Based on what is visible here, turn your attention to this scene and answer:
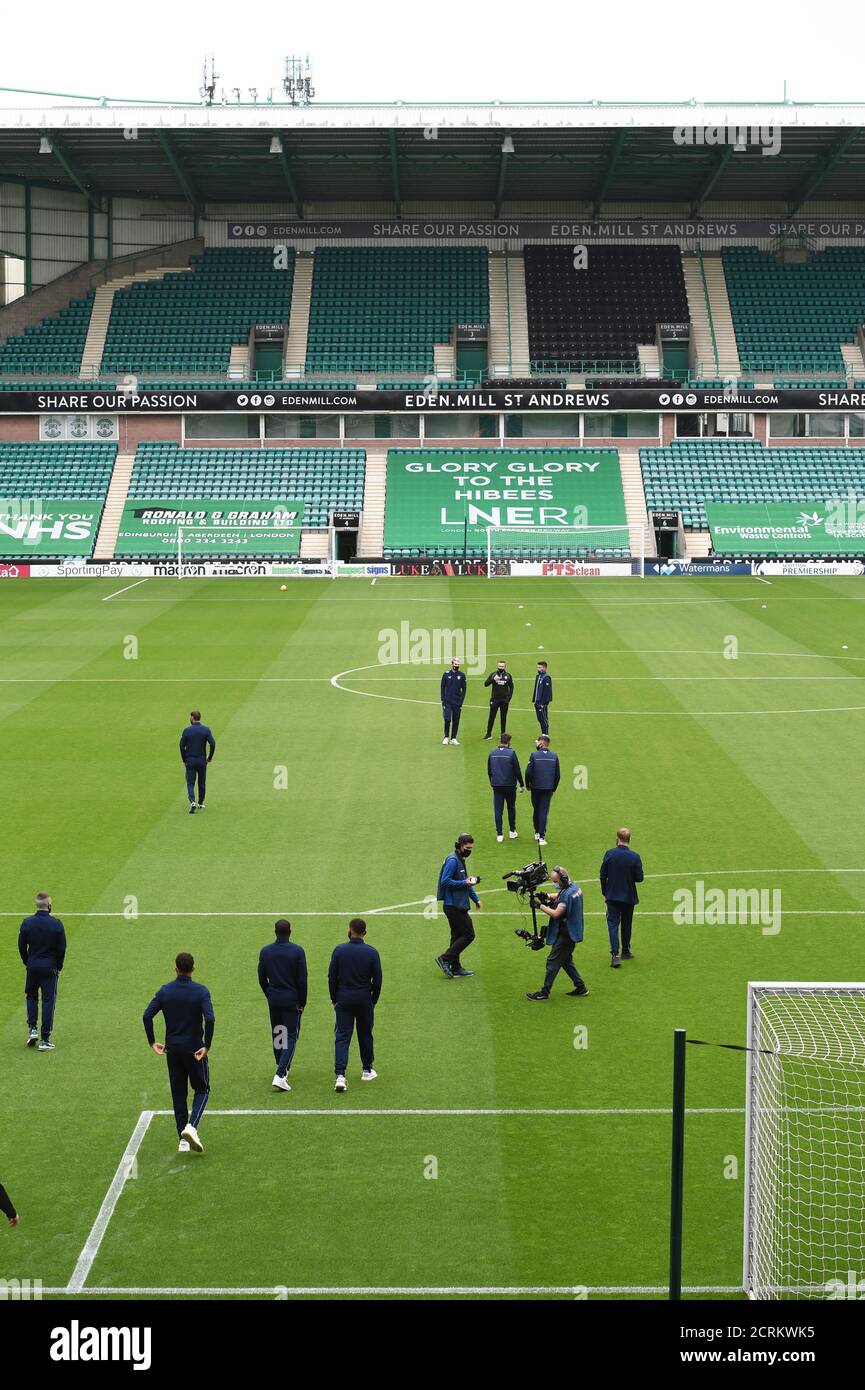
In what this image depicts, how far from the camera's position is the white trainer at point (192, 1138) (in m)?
12.2

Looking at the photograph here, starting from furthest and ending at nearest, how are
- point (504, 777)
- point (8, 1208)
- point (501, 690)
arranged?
point (501, 690)
point (504, 777)
point (8, 1208)

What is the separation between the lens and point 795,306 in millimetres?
73375

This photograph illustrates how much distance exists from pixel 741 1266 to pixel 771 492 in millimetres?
56491

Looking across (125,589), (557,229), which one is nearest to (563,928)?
(125,589)

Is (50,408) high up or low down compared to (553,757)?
up

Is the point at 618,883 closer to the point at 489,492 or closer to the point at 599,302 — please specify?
the point at 489,492

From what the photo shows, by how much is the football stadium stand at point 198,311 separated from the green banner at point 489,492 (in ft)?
34.8

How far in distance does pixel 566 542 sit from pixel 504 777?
41.1 meters

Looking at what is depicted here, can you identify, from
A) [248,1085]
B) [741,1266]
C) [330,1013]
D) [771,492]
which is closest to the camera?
[741,1266]

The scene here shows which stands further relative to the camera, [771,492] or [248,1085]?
[771,492]

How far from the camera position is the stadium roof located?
6588cm

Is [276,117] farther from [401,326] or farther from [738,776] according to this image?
[738,776]

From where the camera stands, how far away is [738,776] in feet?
84.5
